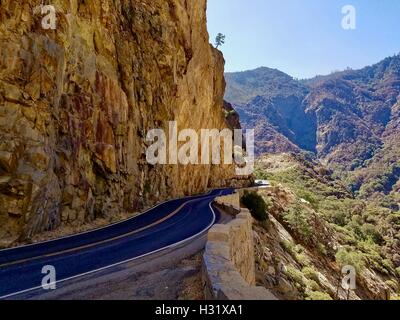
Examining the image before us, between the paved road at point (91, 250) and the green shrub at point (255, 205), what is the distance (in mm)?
21814

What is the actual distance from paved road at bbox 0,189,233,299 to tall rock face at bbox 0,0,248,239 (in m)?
2.11

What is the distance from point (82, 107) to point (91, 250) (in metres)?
10.3

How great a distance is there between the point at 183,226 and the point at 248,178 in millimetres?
57984

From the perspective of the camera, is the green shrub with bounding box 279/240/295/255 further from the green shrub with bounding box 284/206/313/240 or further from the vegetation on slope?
the green shrub with bounding box 284/206/313/240

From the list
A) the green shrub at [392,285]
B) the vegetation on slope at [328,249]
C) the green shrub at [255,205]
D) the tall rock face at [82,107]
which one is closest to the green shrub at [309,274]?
the vegetation on slope at [328,249]

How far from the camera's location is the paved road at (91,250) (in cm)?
947

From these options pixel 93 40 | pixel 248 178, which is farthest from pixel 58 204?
pixel 248 178

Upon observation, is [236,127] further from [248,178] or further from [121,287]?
[121,287]

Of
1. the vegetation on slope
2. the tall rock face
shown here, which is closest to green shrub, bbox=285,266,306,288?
the vegetation on slope

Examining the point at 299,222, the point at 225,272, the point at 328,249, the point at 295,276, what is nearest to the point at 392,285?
the point at 328,249

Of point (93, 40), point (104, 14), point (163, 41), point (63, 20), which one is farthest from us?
point (163, 41)

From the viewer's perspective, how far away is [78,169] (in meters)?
19.1

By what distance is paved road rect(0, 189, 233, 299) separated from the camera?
947 centimetres

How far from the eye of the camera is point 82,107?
66.1 feet
